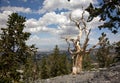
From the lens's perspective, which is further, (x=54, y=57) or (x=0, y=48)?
(x=54, y=57)

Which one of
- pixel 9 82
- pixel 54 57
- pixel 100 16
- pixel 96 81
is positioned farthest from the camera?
pixel 54 57

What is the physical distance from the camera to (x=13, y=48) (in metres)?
31.0

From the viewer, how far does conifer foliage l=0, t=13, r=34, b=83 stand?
29.6 metres

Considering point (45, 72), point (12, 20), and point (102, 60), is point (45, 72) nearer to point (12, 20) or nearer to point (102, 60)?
point (102, 60)

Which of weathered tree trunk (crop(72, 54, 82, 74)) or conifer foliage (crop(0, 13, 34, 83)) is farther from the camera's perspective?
weathered tree trunk (crop(72, 54, 82, 74))

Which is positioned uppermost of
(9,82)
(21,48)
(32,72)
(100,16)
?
(100,16)

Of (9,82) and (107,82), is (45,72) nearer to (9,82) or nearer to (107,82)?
(9,82)

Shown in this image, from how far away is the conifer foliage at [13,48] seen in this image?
97.1 ft

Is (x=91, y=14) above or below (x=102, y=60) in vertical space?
above

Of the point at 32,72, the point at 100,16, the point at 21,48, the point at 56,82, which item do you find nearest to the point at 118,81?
the point at 100,16

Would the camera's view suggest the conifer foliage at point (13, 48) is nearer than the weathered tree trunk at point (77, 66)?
Yes

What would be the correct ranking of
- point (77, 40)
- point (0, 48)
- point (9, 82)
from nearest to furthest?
1. point (9, 82)
2. point (0, 48)
3. point (77, 40)

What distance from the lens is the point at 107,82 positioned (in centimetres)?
1789

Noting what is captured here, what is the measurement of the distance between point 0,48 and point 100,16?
40.5ft
